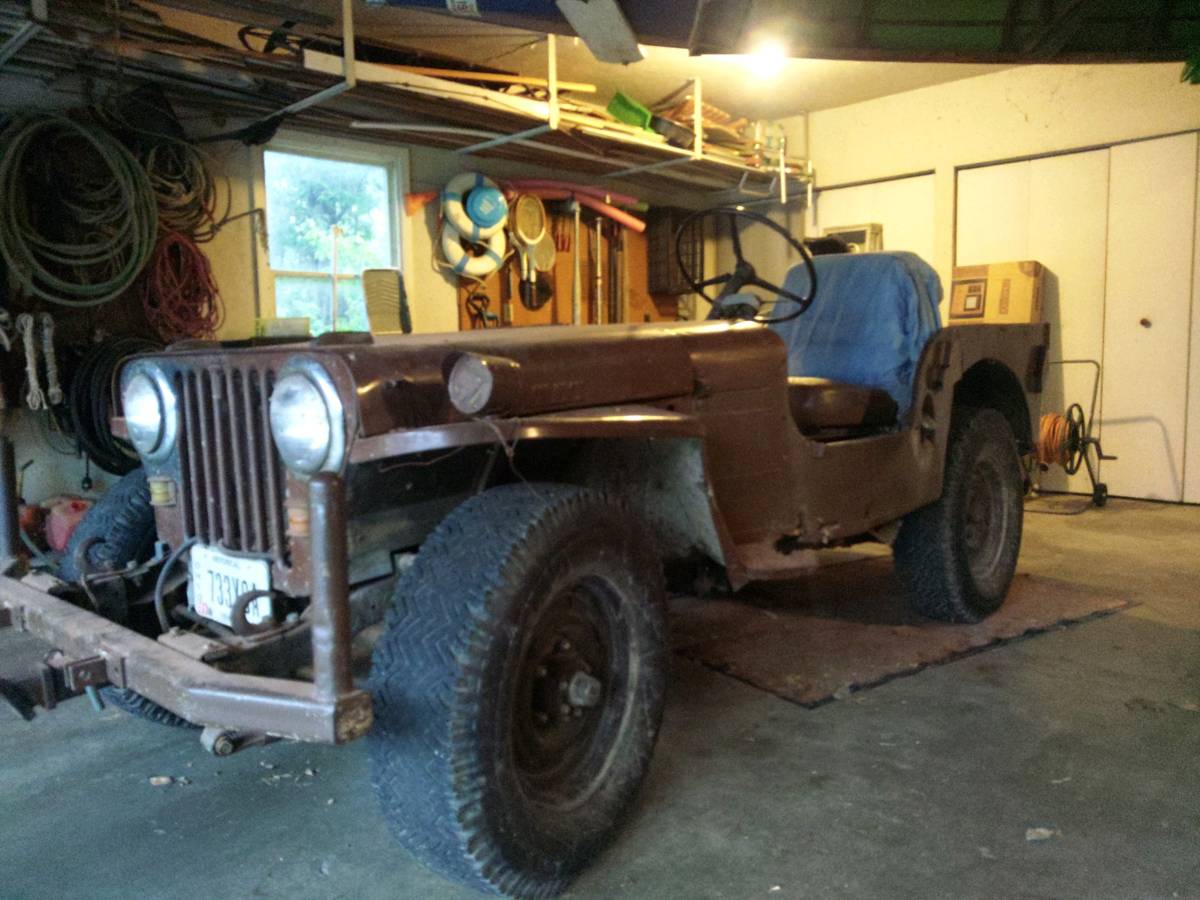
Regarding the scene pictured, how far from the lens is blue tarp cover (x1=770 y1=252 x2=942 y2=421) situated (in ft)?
11.6

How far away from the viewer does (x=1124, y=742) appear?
2598 mm

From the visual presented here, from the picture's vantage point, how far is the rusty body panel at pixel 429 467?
5.16 feet

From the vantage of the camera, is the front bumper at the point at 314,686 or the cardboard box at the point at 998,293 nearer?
the front bumper at the point at 314,686

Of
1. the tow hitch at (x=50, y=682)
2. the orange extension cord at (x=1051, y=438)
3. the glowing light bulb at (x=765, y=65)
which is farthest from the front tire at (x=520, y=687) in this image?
the glowing light bulb at (x=765, y=65)

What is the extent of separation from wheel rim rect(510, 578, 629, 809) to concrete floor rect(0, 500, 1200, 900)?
0.70 ft

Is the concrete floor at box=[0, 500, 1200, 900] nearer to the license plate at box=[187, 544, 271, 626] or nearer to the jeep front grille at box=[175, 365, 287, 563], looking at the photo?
the license plate at box=[187, 544, 271, 626]

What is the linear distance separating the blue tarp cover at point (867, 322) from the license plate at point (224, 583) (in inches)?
89.5

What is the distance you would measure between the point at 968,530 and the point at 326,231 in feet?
16.5

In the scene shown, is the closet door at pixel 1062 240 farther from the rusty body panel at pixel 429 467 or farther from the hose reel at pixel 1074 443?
the rusty body panel at pixel 429 467

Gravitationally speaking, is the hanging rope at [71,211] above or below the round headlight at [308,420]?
above

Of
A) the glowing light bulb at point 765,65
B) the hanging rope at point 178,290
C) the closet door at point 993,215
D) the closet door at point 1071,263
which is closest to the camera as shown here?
the hanging rope at point 178,290

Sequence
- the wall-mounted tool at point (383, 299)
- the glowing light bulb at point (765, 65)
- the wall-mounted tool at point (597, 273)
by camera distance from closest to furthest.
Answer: the wall-mounted tool at point (383, 299) → the glowing light bulb at point (765, 65) → the wall-mounted tool at point (597, 273)

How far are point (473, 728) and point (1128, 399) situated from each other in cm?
709

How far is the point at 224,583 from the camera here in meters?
2.09
